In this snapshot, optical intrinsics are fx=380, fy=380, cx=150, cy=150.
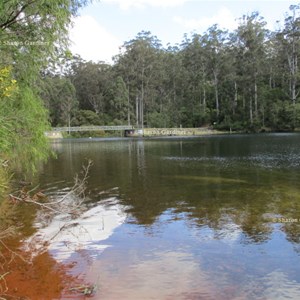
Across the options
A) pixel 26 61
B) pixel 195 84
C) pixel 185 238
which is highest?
pixel 195 84

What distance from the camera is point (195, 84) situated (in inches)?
2758

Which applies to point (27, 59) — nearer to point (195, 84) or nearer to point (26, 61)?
point (26, 61)

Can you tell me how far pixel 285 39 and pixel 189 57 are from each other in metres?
18.0

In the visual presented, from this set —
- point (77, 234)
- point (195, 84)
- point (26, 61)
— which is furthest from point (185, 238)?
point (195, 84)

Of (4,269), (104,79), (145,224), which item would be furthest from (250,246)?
(104,79)

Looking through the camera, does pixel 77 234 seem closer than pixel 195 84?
Yes

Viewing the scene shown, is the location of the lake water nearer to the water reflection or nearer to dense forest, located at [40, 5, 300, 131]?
the water reflection

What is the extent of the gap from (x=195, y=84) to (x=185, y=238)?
64405mm

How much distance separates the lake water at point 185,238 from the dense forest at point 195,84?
45203mm

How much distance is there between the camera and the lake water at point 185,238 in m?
5.48

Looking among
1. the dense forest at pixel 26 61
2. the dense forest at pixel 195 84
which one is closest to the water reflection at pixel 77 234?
the dense forest at pixel 26 61

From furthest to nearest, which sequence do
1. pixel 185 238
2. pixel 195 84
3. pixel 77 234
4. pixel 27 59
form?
1. pixel 195 84
2. pixel 77 234
3. pixel 185 238
4. pixel 27 59

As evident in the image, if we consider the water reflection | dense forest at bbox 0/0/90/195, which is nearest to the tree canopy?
dense forest at bbox 0/0/90/195

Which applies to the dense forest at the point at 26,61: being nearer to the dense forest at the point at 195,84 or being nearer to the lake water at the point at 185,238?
the lake water at the point at 185,238
